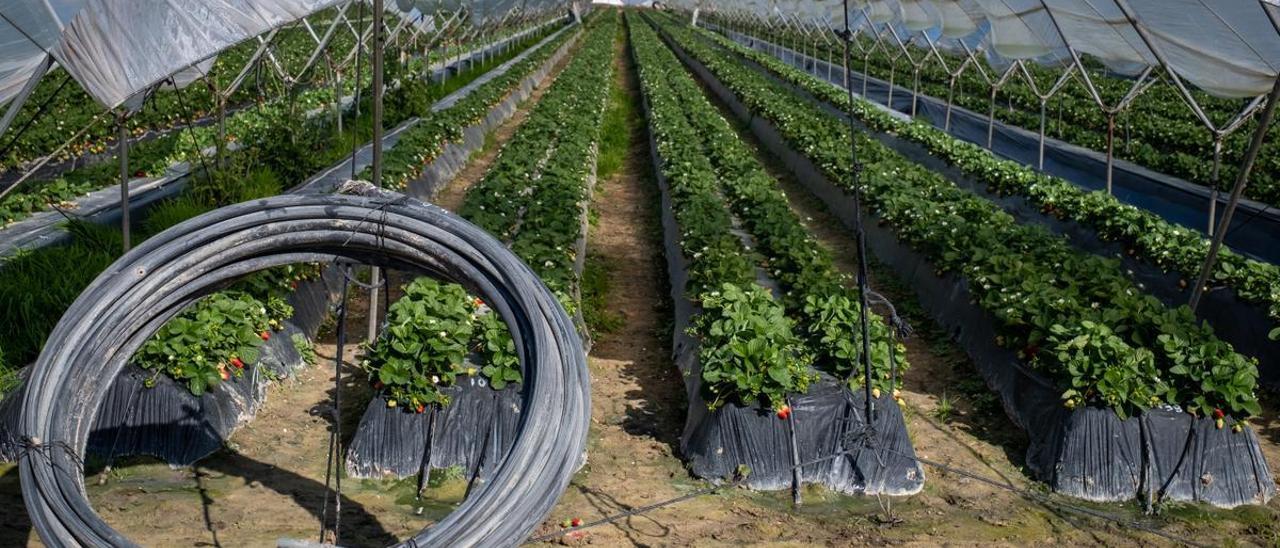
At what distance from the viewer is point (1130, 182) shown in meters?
15.5

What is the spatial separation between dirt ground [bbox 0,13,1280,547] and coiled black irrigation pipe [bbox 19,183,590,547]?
133cm

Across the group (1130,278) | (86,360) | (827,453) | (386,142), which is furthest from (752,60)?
(86,360)

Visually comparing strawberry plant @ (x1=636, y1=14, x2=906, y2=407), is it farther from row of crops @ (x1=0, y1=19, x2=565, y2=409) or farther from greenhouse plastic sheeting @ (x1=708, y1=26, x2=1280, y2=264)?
row of crops @ (x1=0, y1=19, x2=565, y2=409)

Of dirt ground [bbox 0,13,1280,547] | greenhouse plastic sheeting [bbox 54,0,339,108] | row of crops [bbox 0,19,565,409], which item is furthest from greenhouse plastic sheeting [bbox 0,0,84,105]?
dirt ground [bbox 0,13,1280,547]

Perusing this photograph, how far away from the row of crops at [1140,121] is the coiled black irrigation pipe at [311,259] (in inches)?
489

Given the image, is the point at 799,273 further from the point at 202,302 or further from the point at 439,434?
the point at 202,302

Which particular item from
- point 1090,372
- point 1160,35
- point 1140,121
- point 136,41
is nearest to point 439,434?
point 136,41

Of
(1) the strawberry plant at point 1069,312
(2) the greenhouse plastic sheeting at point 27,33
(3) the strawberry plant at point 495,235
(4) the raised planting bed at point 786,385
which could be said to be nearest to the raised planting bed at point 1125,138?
(1) the strawberry plant at point 1069,312

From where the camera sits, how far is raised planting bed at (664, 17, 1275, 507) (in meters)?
6.20

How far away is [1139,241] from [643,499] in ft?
20.0

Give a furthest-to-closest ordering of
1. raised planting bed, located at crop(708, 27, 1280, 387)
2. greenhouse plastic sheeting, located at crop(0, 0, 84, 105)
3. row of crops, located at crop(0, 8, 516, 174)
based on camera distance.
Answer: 1. row of crops, located at crop(0, 8, 516, 174)
2. raised planting bed, located at crop(708, 27, 1280, 387)
3. greenhouse plastic sheeting, located at crop(0, 0, 84, 105)

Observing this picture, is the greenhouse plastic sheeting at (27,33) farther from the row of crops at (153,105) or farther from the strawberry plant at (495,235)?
the row of crops at (153,105)

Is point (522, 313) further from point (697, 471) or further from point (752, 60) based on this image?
point (752, 60)

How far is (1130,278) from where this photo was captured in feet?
30.3
